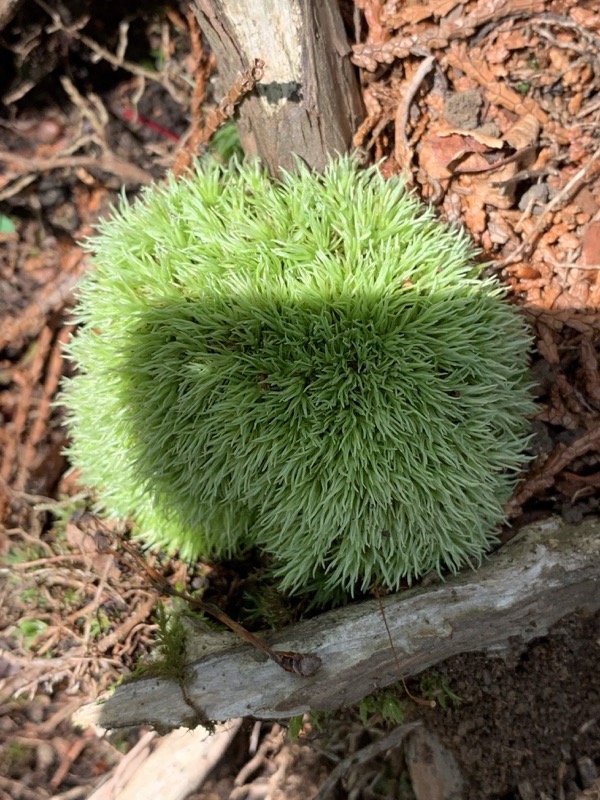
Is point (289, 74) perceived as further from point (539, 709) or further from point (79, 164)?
point (539, 709)

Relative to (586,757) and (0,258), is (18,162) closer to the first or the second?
(0,258)

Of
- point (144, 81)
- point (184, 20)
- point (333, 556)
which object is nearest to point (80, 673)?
point (333, 556)

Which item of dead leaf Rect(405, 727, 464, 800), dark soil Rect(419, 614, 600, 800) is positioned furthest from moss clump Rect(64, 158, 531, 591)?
dead leaf Rect(405, 727, 464, 800)

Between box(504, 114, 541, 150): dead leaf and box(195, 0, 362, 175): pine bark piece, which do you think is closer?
box(195, 0, 362, 175): pine bark piece

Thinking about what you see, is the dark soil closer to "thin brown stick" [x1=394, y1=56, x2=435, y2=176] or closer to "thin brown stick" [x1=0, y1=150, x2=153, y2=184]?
"thin brown stick" [x1=394, y1=56, x2=435, y2=176]

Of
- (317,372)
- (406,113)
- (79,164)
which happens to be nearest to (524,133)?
(406,113)

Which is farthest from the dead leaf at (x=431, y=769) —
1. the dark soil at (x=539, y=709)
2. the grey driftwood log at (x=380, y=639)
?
the grey driftwood log at (x=380, y=639)
